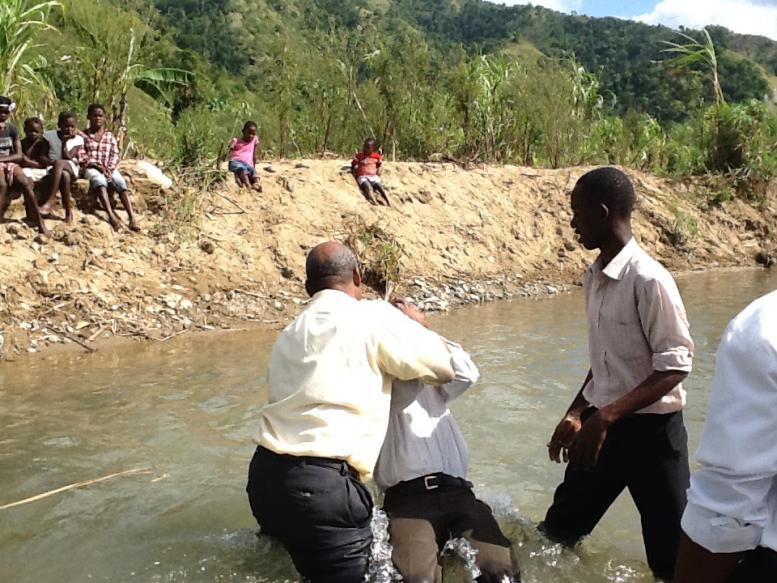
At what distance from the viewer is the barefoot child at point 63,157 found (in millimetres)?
8461

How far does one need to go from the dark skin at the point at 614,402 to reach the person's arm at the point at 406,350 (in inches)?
21.7

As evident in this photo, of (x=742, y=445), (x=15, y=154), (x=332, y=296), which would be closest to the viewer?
(x=742, y=445)

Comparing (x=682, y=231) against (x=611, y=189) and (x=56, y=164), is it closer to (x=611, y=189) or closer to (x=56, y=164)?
(x=56, y=164)

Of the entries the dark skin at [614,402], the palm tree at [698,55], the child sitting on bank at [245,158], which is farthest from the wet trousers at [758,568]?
the palm tree at [698,55]

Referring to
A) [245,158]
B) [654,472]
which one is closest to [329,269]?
[654,472]

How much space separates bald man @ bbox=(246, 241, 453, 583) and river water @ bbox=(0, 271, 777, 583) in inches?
26.4

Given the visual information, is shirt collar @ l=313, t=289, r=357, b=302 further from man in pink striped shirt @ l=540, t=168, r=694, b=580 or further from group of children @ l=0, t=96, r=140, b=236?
group of children @ l=0, t=96, r=140, b=236

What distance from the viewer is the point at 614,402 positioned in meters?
2.74

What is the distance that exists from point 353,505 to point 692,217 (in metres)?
13.6

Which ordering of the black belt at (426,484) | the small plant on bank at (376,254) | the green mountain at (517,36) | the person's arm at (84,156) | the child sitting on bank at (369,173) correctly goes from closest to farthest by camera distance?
1. the black belt at (426,484)
2. the person's arm at (84,156)
3. the small plant on bank at (376,254)
4. the child sitting on bank at (369,173)
5. the green mountain at (517,36)

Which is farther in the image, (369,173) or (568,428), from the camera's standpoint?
(369,173)

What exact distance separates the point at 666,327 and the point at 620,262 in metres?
0.29

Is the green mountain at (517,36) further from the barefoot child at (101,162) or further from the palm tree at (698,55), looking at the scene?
the barefoot child at (101,162)

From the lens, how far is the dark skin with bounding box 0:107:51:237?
8.13 meters
